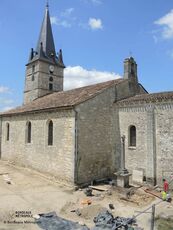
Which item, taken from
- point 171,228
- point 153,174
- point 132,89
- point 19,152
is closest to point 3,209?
point 171,228

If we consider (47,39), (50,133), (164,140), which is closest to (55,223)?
(164,140)

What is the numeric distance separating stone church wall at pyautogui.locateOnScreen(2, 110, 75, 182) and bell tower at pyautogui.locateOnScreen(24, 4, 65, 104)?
20.4 ft

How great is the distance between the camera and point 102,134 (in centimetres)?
1546

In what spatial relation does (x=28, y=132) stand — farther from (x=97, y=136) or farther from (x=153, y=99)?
(x=153, y=99)

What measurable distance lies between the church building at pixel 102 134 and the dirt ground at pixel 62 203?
59.5 inches

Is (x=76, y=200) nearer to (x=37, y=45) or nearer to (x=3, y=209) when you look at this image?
(x=3, y=209)

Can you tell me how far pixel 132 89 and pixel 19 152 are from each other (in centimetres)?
1131

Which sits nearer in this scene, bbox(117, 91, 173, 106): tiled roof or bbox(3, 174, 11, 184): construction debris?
bbox(117, 91, 173, 106): tiled roof

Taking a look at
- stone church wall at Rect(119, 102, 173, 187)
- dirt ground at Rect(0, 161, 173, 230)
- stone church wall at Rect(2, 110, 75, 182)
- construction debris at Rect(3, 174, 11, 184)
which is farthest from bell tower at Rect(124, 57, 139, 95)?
construction debris at Rect(3, 174, 11, 184)

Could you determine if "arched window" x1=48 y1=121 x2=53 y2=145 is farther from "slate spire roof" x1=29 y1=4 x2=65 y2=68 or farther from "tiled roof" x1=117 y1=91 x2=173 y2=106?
"slate spire roof" x1=29 y1=4 x2=65 y2=68

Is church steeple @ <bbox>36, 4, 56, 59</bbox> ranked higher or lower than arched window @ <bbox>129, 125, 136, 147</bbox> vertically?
higher

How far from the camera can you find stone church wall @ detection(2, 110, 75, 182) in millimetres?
14172

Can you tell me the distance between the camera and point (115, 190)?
12.7 meters

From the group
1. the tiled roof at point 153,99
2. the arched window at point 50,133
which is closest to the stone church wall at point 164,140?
the tiled roof at point 153,99
